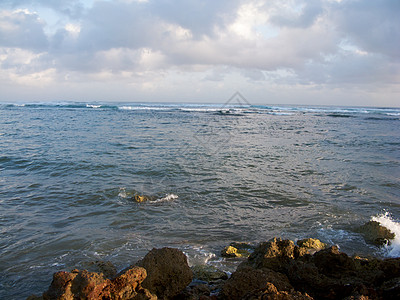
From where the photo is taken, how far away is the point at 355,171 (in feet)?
37.7

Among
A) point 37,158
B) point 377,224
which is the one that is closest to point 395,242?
point 377,224

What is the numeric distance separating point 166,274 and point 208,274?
2.91 ft

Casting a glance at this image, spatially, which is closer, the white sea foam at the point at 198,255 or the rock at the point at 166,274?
the rock at the point at 166,274

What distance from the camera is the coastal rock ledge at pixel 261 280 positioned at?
3.05m

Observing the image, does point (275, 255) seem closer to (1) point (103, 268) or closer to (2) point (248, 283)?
(2) point (248, 283)

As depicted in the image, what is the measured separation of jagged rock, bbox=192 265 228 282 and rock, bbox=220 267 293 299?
2.61 ft

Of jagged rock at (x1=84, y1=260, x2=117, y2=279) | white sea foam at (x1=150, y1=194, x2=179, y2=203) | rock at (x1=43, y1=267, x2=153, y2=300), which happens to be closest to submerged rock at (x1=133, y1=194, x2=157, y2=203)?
white sea foam at (x1=150, y1=194, x2=179, y2=203)

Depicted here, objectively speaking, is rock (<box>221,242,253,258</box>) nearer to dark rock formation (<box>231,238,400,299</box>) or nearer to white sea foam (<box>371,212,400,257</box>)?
dark rock formation (<box>231,238,400,299</box>)

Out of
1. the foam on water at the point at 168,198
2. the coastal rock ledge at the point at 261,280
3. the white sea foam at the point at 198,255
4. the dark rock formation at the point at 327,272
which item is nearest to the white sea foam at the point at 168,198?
the foam on water at the point at 168,198

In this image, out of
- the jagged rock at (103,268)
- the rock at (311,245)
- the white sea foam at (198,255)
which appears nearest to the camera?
the jagged rock at (103,268)

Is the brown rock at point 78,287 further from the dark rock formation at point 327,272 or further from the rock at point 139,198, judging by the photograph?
the rock at point 139,198

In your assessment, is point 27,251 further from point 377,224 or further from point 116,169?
point 377,224

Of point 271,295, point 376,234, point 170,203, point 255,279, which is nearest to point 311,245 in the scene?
point 376,234

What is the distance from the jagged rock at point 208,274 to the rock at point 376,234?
3428 mm
